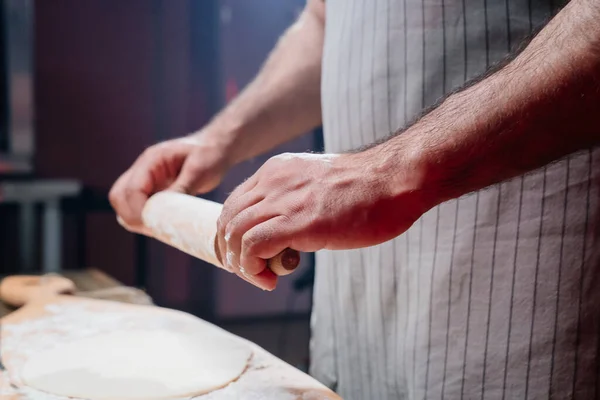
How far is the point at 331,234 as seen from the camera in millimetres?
582

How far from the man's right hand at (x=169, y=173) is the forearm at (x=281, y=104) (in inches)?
1.2

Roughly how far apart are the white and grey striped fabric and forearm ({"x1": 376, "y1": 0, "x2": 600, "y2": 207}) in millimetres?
217

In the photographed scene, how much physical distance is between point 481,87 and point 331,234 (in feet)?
0.62

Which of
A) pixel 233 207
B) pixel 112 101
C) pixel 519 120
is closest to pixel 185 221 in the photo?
pixel 233 207

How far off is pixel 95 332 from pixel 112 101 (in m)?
2.19

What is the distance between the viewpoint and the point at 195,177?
1.08 metres

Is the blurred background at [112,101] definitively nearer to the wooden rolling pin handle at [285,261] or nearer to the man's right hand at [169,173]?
the man's right hand at [169,173]

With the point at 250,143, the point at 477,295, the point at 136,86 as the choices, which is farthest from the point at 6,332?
the point at 136,86

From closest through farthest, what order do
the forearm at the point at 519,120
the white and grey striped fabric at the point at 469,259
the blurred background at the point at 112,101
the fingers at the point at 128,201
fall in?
the forearm at the point at 519,120, the white and grey striped fabric at the point at 469,259, the fingers at the point at 128,201, the blurred background at the point at 112,101

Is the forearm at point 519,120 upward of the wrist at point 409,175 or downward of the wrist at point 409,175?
upward

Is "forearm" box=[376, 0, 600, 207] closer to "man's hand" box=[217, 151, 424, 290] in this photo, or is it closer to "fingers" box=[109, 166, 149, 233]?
"man's hand" box=[217, 151, 424, 290]

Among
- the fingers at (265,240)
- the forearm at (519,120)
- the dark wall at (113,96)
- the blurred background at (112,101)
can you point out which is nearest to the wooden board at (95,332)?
the fingers at (265,240)

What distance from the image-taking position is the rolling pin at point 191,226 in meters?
0.64

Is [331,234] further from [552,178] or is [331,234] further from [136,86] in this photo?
[136,86]
